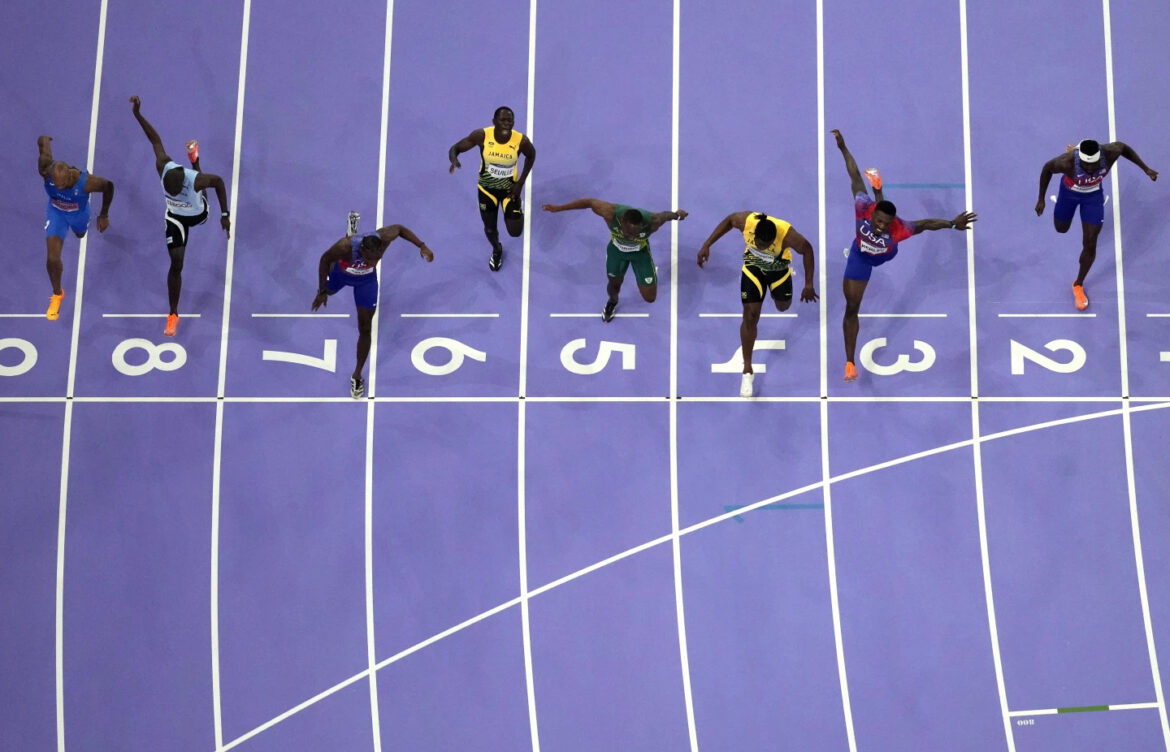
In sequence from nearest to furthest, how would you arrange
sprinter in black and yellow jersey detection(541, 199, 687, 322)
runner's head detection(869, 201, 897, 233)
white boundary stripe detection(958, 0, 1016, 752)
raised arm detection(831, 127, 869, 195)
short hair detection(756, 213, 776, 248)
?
1. runner's head detection(869, 201, 897, 233)
2. short hair detection(756, 213, 776, 248)
3. sprinter in black and yellow jersey detection(541, 199, 687, 322)
4. white boundary stripe detection(958, 0, 1016, 752)
5. raised arm detection(831, 127, 869, 195)

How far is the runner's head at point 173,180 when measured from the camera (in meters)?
11.5

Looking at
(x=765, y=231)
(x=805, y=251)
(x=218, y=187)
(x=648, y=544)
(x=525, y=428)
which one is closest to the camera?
(x=765, y=231)

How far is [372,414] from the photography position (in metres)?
12.1

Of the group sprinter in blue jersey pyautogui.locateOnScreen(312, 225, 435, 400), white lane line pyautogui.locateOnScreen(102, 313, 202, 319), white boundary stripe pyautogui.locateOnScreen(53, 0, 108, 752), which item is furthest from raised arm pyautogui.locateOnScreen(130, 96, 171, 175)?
sprinter in blue jersey pyautogui.locateOnScreen(312, 225, 435, 400)

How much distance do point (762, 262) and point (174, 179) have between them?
5.56 metres

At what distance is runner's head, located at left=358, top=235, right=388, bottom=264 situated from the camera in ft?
36.1

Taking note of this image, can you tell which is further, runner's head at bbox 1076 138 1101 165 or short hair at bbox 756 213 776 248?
runner's head at bbox 1076 138 1101 165

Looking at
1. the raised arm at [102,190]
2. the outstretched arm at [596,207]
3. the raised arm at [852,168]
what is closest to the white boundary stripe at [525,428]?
the outstretched arm at [596,207]

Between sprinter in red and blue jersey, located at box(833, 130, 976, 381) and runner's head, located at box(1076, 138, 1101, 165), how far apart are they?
1138 mm

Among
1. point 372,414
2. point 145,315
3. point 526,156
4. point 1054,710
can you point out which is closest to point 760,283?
point 526,156

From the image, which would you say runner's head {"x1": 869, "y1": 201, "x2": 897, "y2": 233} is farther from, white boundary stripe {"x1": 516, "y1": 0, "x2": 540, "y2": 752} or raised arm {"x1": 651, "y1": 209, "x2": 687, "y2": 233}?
white boundary stripe {"x1": 516, "y1": 0, "x2": 540, "y2": 752}

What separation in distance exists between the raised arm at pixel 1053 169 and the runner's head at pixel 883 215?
5.86 ft

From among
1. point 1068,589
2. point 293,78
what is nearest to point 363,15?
point 293,78

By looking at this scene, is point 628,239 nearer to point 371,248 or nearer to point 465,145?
point 465,145
